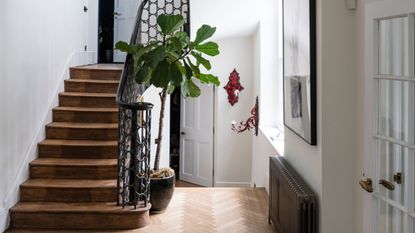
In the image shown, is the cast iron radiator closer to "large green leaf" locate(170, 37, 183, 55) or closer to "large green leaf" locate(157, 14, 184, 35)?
"large green leaf" locate(170, 37, 183, 55)

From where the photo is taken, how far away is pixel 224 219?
4.64 meters

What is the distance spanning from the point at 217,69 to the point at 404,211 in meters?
5.53

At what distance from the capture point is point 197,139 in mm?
8383

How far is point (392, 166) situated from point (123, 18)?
7.48m

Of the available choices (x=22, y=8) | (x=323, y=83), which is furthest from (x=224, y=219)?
(x=22, y=8)

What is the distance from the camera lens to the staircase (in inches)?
170

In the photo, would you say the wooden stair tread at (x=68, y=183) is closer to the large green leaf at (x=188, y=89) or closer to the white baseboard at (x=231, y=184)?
the large green leaf at (x=188, y=89)

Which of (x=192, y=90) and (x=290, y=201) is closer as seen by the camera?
(x=290, y=201)

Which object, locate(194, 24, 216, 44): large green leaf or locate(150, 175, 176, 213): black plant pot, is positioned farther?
locate(150, 175, 176, 213): black plant pot

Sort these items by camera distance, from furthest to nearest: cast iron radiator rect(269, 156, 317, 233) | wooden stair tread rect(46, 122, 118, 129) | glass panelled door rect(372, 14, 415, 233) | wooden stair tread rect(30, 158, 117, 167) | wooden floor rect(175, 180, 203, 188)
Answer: wooden floor rect(175, 180, 203, 188) < wooden stair tread rect(46, 122, 118, 129) < wooden stair tread rect(30, 158, 117, 167) < cast iron radiator rect(269, 156, 317, 233) < glass panelled door rect(372, 14, 415, 233)

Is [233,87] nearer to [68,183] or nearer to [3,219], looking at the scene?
[68,183]

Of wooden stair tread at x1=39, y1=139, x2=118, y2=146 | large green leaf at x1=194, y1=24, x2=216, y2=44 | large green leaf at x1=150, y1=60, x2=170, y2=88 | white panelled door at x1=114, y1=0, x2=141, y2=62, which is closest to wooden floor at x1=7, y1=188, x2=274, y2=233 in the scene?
wooden stair tread at x1=39, y1=139, x2=118, y2=146

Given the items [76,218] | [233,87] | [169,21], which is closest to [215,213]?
[76,218]

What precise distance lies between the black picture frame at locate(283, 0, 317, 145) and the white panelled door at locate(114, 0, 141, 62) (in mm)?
5373
